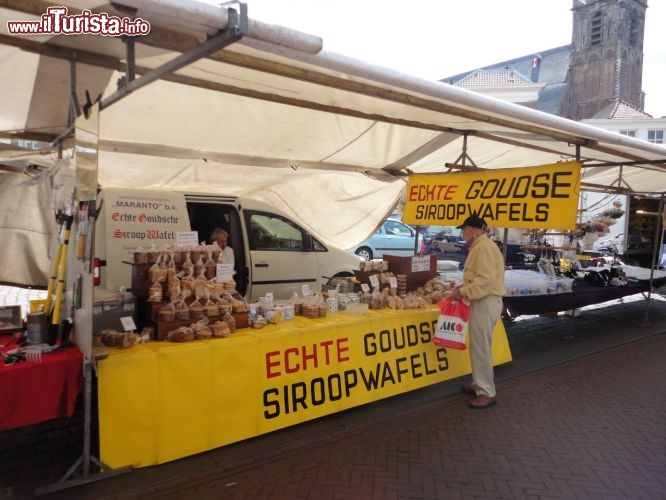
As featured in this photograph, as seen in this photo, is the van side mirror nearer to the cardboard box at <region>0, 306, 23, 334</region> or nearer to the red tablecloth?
the cardboard box at <region>0, 306, 23, 334</region>

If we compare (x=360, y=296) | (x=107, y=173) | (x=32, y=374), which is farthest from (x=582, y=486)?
(x=107, y=173)

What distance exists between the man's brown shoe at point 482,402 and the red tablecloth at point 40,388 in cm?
338

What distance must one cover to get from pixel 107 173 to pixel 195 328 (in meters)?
3.16

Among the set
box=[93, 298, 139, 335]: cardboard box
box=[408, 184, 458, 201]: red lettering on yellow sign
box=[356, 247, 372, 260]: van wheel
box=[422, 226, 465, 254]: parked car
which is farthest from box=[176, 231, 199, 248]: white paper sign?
box=[422, 226, 465, 254]: parked car

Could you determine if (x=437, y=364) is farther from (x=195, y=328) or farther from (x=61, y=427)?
(x=61, y=427)

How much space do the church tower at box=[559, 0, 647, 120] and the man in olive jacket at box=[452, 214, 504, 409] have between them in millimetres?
47141

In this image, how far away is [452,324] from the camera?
4.59 metres

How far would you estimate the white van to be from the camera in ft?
18.2

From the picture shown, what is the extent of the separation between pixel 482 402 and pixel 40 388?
368cm

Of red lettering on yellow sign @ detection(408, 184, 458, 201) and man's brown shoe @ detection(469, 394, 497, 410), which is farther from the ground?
red lettering on yellow sign @ detection(408, 184, 458, 201)

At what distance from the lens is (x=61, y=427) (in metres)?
3.91

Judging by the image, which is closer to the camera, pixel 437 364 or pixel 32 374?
pixel 32 374

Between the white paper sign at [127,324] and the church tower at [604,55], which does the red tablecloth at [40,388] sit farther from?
the church tower at [604,55]

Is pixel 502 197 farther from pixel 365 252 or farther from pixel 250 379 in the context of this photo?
pixel 365 252
